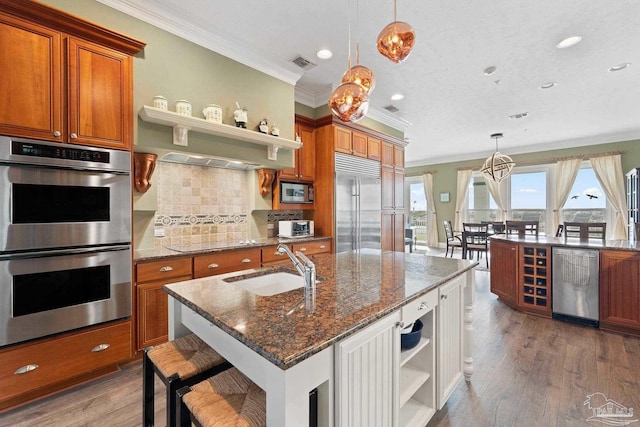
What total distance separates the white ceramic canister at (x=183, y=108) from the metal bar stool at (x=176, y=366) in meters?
1.98

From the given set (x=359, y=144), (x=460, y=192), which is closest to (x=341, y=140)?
(x=359, y=144)

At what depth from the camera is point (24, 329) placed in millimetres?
1817

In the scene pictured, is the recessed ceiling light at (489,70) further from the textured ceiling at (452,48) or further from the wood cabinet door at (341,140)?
the wood cabinet door at (341,140)

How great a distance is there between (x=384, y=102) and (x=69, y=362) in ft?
15.1

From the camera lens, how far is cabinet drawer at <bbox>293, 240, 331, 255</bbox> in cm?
353

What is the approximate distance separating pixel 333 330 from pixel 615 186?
8.24m

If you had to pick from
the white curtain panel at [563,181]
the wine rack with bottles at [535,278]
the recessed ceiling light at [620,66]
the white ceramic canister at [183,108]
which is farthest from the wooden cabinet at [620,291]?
the white curtain panel at [563,181]

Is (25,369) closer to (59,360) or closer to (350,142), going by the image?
(59,360)

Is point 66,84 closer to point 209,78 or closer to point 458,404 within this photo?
point 209,78

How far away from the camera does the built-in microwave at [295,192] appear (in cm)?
380

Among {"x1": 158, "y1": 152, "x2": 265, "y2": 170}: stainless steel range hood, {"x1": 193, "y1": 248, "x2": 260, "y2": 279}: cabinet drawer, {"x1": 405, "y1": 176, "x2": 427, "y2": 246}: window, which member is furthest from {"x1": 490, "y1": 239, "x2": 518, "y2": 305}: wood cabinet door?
{"x1": 405, "y1": 176, "x2": 427, "y2": 246}: window

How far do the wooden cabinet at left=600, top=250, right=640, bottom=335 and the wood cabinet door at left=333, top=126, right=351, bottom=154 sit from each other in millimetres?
3186

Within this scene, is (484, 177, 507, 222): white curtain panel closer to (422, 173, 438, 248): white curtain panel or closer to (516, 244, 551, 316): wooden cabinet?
(422, 173, 438, 248): white curtain panel

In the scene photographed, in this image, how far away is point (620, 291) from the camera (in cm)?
288
